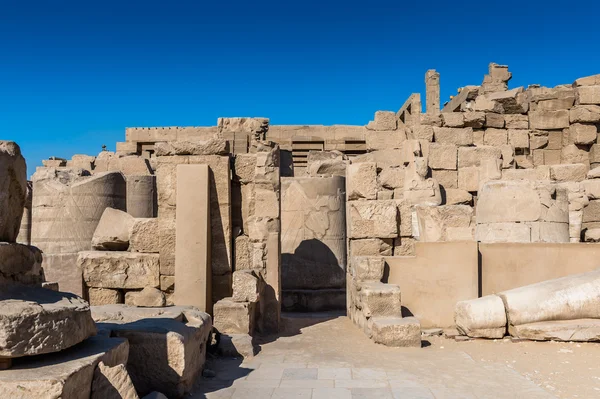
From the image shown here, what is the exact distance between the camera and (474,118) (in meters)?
12.0

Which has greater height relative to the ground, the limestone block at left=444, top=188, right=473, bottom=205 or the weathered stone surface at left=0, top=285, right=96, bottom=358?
the limestone block at left=444, top=188, right=473, bottom=205

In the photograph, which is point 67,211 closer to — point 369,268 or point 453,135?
point 369,268

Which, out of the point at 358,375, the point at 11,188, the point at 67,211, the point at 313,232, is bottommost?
the point at 358,375

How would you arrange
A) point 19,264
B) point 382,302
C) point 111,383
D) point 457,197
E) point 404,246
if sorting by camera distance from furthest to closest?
point 457,197 → point 404,246 → point 382,302 → point 19,264 → point 111,383

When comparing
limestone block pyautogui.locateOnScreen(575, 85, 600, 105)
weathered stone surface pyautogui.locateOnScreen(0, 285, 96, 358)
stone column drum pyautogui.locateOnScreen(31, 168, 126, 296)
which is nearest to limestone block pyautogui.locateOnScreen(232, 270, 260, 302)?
weathered stone surface pyautogui.locateOnScreen(0, 285, 96, 358)

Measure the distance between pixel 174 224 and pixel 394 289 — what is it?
112 inches

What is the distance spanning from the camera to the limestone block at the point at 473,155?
11.3 metres

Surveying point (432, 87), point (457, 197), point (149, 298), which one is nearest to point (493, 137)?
point (457, 197)

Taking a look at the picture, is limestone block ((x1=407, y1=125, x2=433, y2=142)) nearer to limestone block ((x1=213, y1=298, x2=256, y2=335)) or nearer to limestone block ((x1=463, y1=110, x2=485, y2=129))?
limestone block ((x1=463, y1=110, x2=485, y2=129))

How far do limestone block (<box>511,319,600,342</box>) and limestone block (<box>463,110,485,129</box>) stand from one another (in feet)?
22.2

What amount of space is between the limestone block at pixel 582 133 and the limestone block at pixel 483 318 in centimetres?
800

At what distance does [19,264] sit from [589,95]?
13216mm

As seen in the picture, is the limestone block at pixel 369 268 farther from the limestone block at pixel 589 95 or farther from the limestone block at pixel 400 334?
the limestone block at pixel 589 95

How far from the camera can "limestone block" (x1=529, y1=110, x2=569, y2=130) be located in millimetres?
12664
